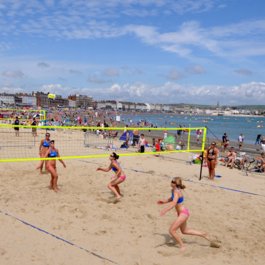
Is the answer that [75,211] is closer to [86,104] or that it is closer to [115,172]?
[115,172]

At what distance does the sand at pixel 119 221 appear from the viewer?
4.99 meters

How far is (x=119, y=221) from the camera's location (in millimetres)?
6359

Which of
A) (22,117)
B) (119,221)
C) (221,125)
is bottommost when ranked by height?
(221,125)

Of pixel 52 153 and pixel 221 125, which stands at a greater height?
pixel 52 153

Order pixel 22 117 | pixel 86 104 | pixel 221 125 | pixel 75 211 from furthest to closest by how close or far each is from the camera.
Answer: pixel 86 104 < pixel 221 125 < pixel 22 117 < pixel 75 211

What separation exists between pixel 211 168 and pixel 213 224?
170 inches

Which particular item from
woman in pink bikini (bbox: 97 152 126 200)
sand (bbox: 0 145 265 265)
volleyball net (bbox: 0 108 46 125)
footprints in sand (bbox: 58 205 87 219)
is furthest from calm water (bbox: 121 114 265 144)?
volleyball net (bbox: 0 108 46 125)

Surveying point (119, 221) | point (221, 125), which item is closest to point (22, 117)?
point (119, 221)

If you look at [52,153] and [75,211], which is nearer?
[75,211]

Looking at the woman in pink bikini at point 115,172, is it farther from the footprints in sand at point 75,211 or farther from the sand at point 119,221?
the footprints in sand at point 75,211

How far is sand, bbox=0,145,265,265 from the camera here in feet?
16.4

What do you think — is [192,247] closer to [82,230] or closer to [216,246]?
[216,246]

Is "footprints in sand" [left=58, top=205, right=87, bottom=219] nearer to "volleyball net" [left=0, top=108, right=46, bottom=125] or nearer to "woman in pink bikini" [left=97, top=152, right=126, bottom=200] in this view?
"woman in pink bikini" [left=97, top=152, right=126, bottom=200]

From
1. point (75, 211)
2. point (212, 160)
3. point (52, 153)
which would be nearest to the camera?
point (75, 211)
